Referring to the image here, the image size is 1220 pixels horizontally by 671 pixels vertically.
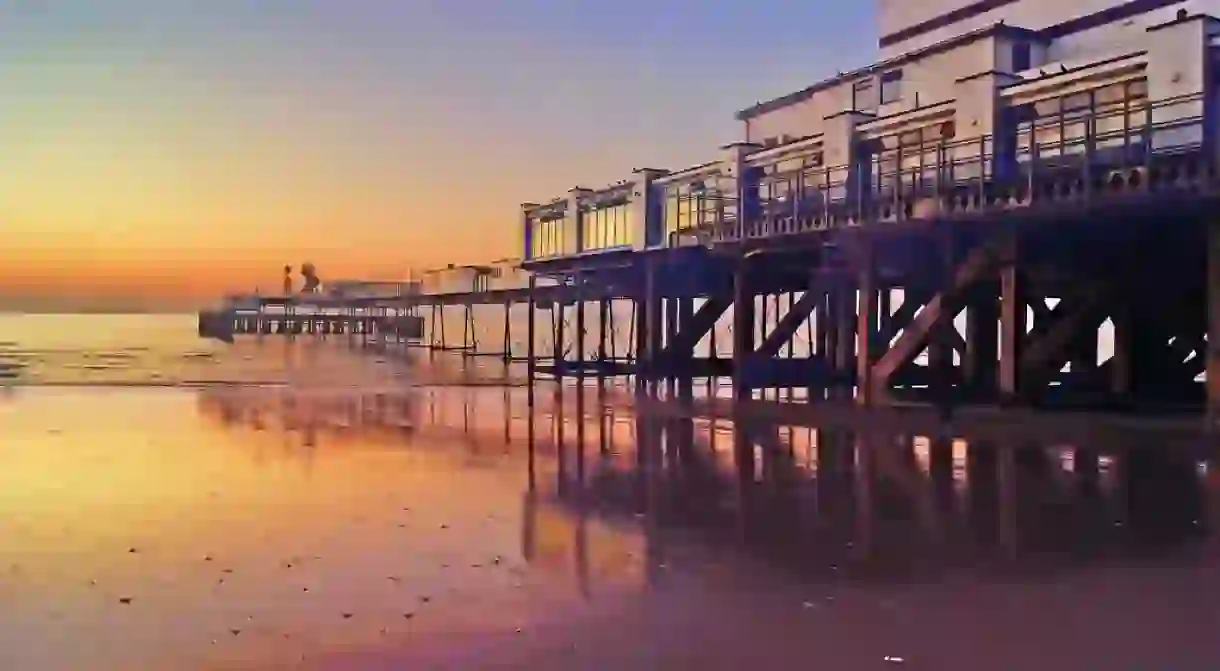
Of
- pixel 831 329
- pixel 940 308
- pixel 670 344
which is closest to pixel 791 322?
pixel 831 329

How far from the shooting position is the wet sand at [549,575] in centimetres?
518

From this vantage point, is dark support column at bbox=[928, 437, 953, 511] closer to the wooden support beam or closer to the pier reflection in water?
the pier reflection in water

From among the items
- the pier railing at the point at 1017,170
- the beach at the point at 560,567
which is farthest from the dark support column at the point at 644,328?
the beach at the point at 560,567

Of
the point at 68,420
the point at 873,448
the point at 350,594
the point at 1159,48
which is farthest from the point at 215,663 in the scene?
the point at 1159,48

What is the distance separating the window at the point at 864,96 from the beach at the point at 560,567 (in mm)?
14513

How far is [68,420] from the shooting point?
17797 millimetres

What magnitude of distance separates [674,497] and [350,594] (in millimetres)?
4082

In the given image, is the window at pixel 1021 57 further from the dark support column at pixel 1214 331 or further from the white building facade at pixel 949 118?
the dark support column at pixel 1214 331

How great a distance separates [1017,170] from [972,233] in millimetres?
1370

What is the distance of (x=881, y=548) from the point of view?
7562 mm

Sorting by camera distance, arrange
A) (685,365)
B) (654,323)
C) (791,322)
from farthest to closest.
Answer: (685,365)
(654,323)
(791,322)

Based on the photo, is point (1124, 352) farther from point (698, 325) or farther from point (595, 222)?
point (595, 222)

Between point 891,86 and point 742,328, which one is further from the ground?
point 891,86

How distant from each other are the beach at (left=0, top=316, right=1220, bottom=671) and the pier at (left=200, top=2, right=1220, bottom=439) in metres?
4.81
